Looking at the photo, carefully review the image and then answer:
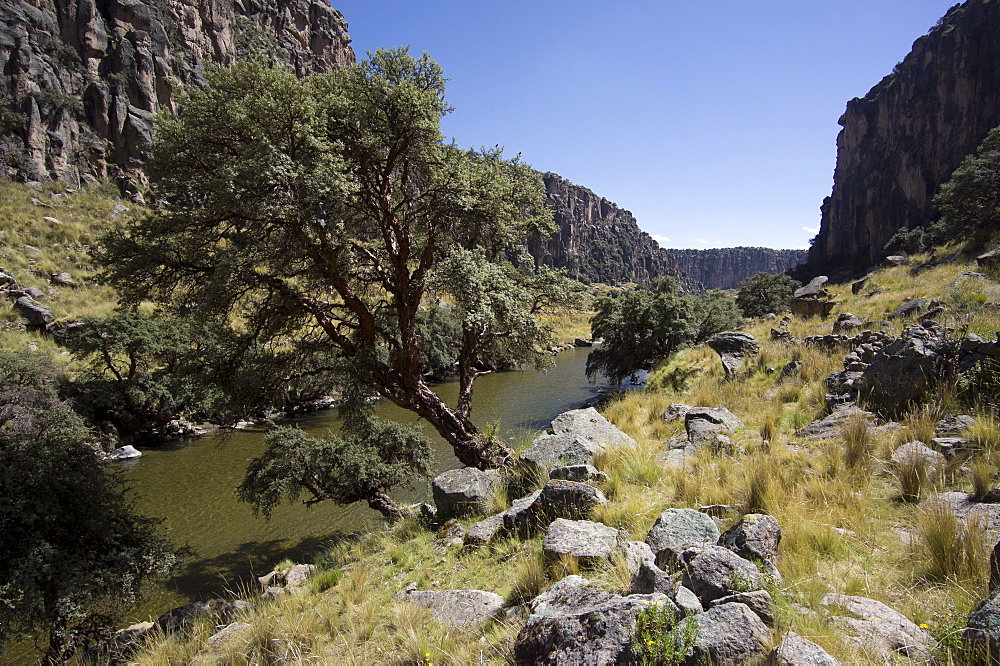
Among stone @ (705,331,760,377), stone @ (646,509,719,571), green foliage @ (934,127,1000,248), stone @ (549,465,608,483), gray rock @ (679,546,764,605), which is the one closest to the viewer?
gray rock @ (679,546,764,605)

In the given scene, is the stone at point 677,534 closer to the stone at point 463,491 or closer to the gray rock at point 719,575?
the gray rock at point 719,575

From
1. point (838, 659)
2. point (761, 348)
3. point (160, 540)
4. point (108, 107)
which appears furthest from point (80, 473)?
point (108, 107)

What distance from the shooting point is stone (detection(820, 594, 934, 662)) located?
194cm

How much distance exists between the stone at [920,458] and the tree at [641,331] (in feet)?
73.5

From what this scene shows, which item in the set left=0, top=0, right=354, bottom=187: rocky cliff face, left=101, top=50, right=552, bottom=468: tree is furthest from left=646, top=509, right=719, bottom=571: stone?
left=0, top=0, right=354, bottom=187: rocky cliff face

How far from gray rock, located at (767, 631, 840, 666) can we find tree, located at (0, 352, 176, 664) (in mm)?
8346

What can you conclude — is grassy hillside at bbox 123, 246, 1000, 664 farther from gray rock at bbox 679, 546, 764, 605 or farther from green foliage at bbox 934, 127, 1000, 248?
green foliage at bbox 934, 127, 1000, 248

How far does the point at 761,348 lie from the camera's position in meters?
12.4

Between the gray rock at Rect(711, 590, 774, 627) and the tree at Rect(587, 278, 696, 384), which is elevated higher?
the tree at Rect(587, 278, 696, 384)

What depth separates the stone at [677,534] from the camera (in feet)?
10.5

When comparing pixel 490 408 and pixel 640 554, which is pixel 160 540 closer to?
pixel 640 554

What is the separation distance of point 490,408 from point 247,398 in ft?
62.3

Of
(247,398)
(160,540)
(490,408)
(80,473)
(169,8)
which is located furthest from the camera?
(169,8)

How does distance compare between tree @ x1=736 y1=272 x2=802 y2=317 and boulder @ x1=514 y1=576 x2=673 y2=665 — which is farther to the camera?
tree @ x1=736 y1=272 x2=802 y2=317
